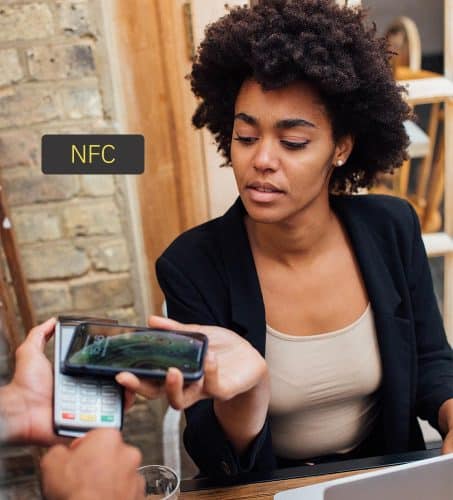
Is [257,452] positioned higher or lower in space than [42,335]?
lower

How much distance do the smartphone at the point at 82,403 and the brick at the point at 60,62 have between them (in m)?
0.76

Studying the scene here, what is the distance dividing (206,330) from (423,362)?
55cm

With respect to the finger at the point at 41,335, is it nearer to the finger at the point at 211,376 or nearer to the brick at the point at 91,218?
the finger at the point at 211,376

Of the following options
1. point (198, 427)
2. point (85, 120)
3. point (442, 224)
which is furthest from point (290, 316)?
point (442, 224)

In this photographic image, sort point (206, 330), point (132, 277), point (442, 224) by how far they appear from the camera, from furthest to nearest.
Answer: point (442, 224), point (132, 277), point (206, 330)

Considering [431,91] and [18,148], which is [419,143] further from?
[18,148]

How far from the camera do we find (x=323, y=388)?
1.25 meters

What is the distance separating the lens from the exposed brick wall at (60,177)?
1344mm

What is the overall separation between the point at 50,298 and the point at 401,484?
96 centimetres

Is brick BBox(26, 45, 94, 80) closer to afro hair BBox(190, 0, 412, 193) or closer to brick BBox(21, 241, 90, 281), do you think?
afro hair BBox(190, 0, 412, 193)

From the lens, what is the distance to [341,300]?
1277 mm

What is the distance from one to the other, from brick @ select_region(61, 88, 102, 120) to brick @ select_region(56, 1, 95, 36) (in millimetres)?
115

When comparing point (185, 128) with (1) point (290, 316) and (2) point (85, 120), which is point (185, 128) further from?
(1) point (290, 316)

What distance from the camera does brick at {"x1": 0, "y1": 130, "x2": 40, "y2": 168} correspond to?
1.38 meters
